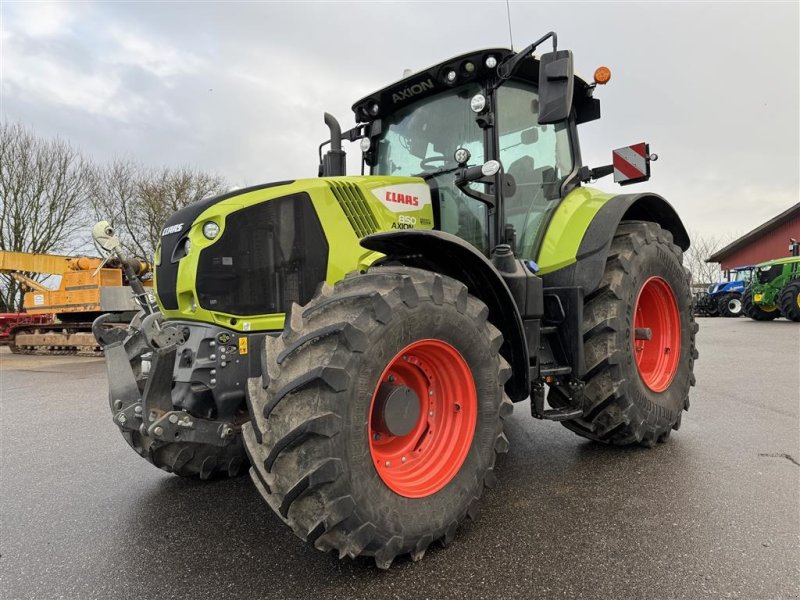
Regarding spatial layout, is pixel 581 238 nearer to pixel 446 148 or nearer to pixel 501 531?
pixel 446 148

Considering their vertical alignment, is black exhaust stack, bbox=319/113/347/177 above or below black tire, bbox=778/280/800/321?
above

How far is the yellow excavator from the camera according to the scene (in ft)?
40.8

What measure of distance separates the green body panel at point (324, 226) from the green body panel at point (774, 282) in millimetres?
19877

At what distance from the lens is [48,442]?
450cm

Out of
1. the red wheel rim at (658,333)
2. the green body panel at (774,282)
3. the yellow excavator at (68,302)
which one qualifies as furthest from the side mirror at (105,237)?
the green body panel at (774,282)

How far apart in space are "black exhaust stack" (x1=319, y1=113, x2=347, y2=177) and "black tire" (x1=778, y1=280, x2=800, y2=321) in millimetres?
18750

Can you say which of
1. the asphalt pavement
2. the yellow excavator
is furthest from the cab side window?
the yellow excavator

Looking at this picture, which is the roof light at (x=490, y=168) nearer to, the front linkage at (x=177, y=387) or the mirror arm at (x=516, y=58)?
the mirror arm at (x=516, y=58)

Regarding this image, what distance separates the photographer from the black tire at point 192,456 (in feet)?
9.80

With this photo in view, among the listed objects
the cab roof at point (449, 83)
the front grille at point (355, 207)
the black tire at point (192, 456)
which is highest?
the cab roof at point (449, 83)

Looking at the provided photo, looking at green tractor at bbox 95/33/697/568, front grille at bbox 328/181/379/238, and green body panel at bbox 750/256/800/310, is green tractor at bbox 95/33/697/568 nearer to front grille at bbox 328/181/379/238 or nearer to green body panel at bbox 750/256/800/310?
front grille at bbox 328/181/379/238

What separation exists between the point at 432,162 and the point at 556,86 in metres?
0.98

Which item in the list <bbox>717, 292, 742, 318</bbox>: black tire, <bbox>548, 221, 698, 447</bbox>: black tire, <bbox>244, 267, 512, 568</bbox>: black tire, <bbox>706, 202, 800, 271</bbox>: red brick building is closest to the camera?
<bbox>244, 267, 512, 568</bbox>: black tire

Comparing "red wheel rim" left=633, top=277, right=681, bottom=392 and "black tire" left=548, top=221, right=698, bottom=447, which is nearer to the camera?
"black tire" left=548, top=221, right=698, bottom=447
